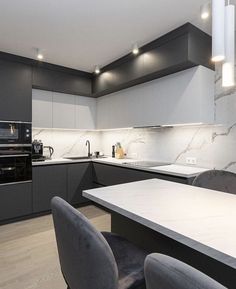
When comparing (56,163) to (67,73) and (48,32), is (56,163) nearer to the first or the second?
(67,73)

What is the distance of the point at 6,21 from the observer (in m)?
2.09

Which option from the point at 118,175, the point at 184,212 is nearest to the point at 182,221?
the point at 184,212

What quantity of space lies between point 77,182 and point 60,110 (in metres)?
1.29

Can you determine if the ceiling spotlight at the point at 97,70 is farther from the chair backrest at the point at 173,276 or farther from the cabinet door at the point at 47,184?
the chair backrest at the point at 173,276

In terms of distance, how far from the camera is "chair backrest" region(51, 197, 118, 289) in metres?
0.73

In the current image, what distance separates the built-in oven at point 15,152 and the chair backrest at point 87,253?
2409mm

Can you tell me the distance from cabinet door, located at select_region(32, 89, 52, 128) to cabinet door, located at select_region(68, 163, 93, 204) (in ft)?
2.82

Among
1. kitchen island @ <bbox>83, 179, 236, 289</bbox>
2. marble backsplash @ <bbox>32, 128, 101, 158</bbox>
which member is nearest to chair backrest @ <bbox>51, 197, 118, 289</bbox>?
kitchen island @ <bbox>83, 179, 236, 289</bbox>

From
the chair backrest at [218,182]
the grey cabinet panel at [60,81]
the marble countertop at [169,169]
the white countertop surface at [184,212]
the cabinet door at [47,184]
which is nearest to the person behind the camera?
the white countertop surface at [184,212]

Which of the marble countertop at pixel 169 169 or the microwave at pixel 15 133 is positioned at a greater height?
the microwave at pixel 15 133

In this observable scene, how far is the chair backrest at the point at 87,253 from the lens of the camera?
73 cm

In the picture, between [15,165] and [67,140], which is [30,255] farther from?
[67,140]

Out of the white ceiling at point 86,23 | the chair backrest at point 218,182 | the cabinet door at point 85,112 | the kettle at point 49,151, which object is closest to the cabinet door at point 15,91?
the white ceiling at point 86,23

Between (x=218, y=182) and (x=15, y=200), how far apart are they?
8.71ft
